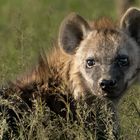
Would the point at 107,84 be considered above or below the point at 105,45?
below

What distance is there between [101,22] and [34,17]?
7046mm

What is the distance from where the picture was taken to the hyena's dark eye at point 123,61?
696 centimetres

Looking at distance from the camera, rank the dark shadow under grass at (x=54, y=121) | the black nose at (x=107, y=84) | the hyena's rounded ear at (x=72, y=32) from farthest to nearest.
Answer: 1. the hyena's rounded ear at (x=72, y=32)
2. the black nose at (x=107, y=84)
3. the dark shadow under grass at (x=54, y=121)

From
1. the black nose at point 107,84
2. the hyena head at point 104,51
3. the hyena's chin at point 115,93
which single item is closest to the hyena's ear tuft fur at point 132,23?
the hyena head at point 104,51

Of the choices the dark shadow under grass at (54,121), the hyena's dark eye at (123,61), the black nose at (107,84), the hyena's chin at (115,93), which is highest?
the hyena's dark eye at (123,61)

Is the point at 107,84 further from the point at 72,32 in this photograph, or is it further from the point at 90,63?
the point at 72,32

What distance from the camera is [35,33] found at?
39.4 ft

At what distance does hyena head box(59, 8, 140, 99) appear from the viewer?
6.87 meters

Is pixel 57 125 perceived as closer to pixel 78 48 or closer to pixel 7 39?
pixel 78 48

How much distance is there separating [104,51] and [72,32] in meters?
0.49

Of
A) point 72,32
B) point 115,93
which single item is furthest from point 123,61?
point 72,32

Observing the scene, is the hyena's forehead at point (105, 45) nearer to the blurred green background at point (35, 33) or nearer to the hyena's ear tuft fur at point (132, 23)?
the hyena's ear tuft fur at point (132, 23)

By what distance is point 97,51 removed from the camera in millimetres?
6969

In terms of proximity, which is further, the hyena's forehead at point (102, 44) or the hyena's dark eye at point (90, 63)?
the hyena's dark eye at point (90, 63)
